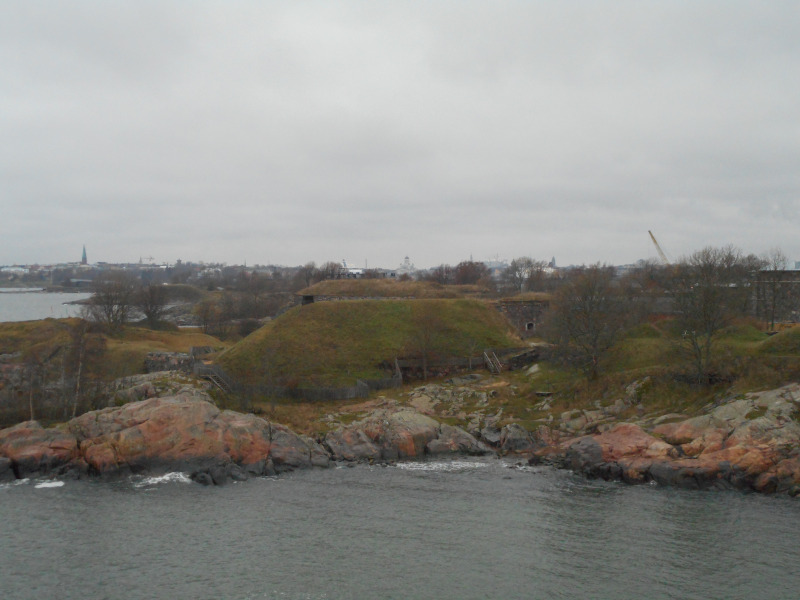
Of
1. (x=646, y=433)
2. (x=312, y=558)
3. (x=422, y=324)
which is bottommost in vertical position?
(x=312, y=558)

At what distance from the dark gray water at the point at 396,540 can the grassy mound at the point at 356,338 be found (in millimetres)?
20553

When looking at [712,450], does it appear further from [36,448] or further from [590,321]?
[36,448]

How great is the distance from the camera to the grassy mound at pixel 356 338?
2245 inches

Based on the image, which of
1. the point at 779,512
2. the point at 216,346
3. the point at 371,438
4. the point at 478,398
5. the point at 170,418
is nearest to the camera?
the point at 779,512

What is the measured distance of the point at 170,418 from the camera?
38469 mm

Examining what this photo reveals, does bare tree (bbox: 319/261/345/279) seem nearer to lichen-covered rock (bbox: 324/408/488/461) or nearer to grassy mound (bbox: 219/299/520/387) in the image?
grassy mound (bbox: 219/299/520/387)

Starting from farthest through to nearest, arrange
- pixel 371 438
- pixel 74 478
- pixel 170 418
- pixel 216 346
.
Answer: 1. pixel 216 346
2. pixel 371 438
3. pixel 170 418
4. pixel 74 478

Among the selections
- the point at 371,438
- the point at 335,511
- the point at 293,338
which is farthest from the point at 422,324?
the point at 335,511

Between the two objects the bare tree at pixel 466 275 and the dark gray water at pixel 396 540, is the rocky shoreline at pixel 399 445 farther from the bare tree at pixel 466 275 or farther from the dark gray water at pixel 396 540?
the bare tree at pixel 466 275

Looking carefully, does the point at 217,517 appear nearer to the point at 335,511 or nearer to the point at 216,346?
the point at 335,511

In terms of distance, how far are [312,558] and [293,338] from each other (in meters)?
37.8

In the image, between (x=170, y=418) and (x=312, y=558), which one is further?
(x=170, y=418)

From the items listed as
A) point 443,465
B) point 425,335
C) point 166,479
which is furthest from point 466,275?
point 166,479

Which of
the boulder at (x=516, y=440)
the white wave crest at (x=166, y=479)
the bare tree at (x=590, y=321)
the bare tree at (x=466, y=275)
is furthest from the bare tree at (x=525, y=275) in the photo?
the white wave crest at (x=166, y=479)
